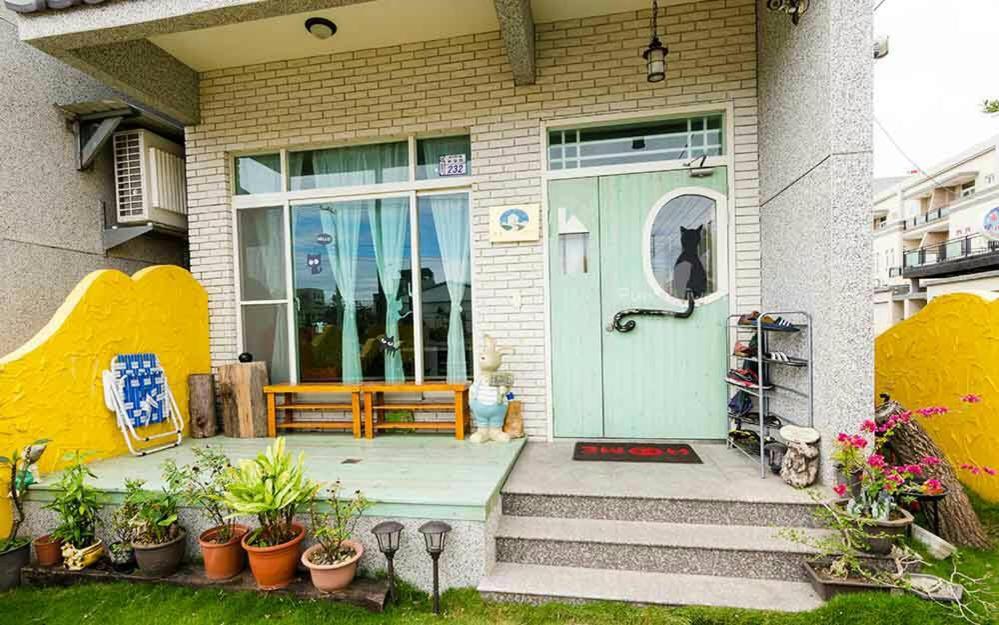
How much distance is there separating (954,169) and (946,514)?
26.0 meters

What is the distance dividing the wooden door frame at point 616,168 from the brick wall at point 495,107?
0.05m

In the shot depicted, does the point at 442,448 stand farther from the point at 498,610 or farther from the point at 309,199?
the point at 309,199

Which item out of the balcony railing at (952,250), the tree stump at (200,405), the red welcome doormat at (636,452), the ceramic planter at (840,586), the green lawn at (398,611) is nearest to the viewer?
the green lawn at (398,611)

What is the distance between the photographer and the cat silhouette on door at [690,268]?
3746mm

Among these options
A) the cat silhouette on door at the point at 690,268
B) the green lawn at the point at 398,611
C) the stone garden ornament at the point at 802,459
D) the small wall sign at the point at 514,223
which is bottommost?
the green lawn at the point at 398,611

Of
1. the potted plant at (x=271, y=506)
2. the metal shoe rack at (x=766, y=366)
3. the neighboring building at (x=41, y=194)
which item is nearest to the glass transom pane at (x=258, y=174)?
the neighboring building at (x=41, y=194)

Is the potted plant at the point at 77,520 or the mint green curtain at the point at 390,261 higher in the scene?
the mint green curtain at the point at 390,261

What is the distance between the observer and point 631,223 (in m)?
3.79

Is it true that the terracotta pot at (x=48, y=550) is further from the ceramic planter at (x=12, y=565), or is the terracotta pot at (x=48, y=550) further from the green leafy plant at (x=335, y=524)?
the green leafy plant at (x=335, y=524)

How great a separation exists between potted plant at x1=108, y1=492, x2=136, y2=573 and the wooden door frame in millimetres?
2884

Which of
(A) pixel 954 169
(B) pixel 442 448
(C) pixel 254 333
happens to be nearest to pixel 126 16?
(C) pixel 254 333

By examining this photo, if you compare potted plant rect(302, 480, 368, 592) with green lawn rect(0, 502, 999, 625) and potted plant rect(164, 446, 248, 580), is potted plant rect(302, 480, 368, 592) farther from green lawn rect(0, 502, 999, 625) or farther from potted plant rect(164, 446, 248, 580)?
potted plant rect(164, 446, 248, 580)

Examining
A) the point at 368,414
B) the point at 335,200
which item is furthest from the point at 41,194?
the point at 368,414

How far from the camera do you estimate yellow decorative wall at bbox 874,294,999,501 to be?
298 centimetres
